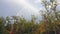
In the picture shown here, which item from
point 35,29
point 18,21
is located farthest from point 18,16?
point 35,29

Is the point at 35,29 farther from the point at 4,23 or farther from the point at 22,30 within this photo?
the point at 4,23

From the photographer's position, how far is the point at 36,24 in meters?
32.5

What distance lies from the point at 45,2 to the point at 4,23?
27.0 ft

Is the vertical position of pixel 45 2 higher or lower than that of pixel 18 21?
higher

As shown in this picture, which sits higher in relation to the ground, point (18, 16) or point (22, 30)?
point (18, 16)

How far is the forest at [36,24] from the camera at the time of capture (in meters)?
29.1

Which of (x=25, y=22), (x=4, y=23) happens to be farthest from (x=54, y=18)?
(x=4, y=23)

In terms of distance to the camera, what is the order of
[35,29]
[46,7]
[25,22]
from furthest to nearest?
[25,22] → [35,29] → [46,7]

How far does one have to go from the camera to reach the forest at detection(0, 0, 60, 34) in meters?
29.1

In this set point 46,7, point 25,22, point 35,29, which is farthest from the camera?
point 25,22

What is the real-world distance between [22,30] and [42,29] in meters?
4.01

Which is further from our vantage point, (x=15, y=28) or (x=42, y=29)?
(x=15, y=28)

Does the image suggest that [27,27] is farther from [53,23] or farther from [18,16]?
[53,23]

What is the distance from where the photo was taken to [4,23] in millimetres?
34250
